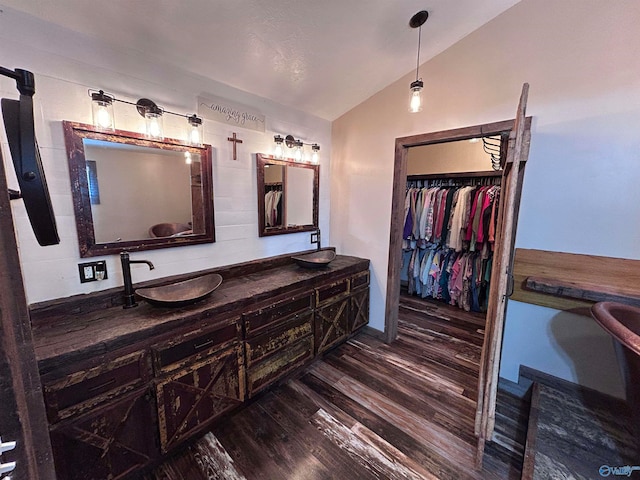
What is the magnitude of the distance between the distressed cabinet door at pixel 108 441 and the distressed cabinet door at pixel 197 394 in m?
0.07

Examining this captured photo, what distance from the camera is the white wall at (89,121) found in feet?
4.40

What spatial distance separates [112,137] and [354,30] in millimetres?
1732

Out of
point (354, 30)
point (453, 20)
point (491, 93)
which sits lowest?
point (491, 93)

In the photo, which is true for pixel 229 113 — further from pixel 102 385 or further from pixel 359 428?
pixel 359 428

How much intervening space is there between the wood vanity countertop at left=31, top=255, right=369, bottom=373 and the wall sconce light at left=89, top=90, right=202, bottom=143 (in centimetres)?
100

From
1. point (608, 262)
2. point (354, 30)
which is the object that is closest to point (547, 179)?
A: point (608, 262)

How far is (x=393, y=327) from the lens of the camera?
284 centimetres

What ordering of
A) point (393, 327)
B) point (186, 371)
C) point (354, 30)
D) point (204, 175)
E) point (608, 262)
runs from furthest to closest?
1. point (393, 327)
2. point (204, 175)
3. point (354, 30)
4. point (608, 262)
5. point (186, 371)

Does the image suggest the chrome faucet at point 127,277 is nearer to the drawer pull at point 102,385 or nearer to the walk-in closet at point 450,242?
the drawer pull at point 102,385

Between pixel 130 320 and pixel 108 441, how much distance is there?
Result: 555 mm

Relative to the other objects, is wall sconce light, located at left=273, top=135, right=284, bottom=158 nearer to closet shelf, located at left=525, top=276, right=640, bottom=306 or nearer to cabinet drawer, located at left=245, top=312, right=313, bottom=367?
cabinet drawer, located at left=245, top=312, right=313, bottom=367

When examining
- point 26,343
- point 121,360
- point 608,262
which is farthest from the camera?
point 608,262

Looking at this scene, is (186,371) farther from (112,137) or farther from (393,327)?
(393,327)

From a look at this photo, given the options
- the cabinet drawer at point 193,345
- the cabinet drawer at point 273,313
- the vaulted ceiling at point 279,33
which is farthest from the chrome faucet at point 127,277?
the vaulted ceiling at point 279,33
